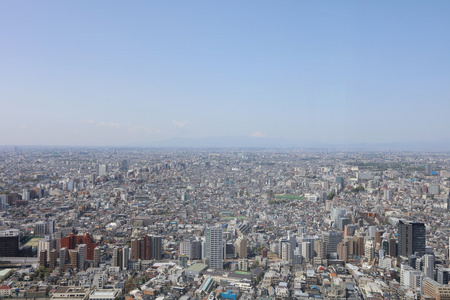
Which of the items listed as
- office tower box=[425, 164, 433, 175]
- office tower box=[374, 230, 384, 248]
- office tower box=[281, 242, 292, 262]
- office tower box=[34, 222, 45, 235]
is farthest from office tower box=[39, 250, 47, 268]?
office tower box=[425, 164, 433, 175]

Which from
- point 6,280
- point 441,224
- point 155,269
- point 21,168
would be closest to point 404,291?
point 155,269

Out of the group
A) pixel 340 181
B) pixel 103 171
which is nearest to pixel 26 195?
pixel 103 171

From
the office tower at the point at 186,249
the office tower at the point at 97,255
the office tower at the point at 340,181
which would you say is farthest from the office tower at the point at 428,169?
the office tower at the point at 97,255

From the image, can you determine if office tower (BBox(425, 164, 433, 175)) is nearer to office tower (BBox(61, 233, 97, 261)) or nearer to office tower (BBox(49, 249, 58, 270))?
office tower (BBox(61, 233, 97, 261))

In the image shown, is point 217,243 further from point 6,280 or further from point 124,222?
point 124,222

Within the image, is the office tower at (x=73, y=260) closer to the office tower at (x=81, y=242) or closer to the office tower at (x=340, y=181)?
the office tower at (x=81, y=242)
